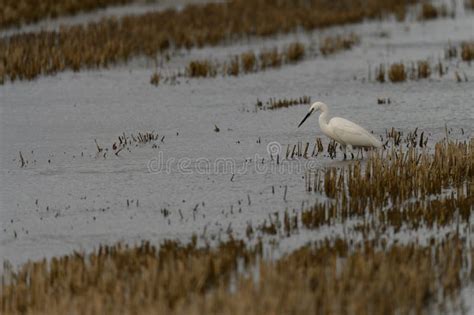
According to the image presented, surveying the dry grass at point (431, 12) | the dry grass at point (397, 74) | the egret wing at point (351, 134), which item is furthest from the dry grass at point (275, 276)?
the dry grass at point (431, 12)

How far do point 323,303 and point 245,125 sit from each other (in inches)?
326

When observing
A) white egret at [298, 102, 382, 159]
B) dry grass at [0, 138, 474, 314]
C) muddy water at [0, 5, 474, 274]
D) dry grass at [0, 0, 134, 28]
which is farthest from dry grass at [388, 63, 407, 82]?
dry grass at [0, 0, 134, 28]

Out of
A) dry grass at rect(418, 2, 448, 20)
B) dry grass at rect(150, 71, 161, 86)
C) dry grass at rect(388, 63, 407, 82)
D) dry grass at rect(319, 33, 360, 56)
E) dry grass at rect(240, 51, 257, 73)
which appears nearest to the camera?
dry grass at rect(388, 63, 407, 82)

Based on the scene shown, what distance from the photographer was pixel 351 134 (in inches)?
457

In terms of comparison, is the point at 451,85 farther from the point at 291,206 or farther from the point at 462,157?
the point at 291,206

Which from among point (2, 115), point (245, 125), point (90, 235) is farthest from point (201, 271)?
point (2, 115)

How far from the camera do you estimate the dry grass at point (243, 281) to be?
687 cm

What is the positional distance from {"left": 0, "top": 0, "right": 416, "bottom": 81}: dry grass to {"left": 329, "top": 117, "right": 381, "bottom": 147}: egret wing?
29.1 ft

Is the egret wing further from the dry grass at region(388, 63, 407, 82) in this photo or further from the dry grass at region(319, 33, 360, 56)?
the dry grass at region(319, 33, 360, 56)

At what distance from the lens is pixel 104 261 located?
8000 millimetres

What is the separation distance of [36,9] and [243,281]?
19.7 meters

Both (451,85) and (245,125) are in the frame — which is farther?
(451,85)

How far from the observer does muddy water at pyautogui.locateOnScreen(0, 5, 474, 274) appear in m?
9.87

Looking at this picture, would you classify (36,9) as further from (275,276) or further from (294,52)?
(275,276)
